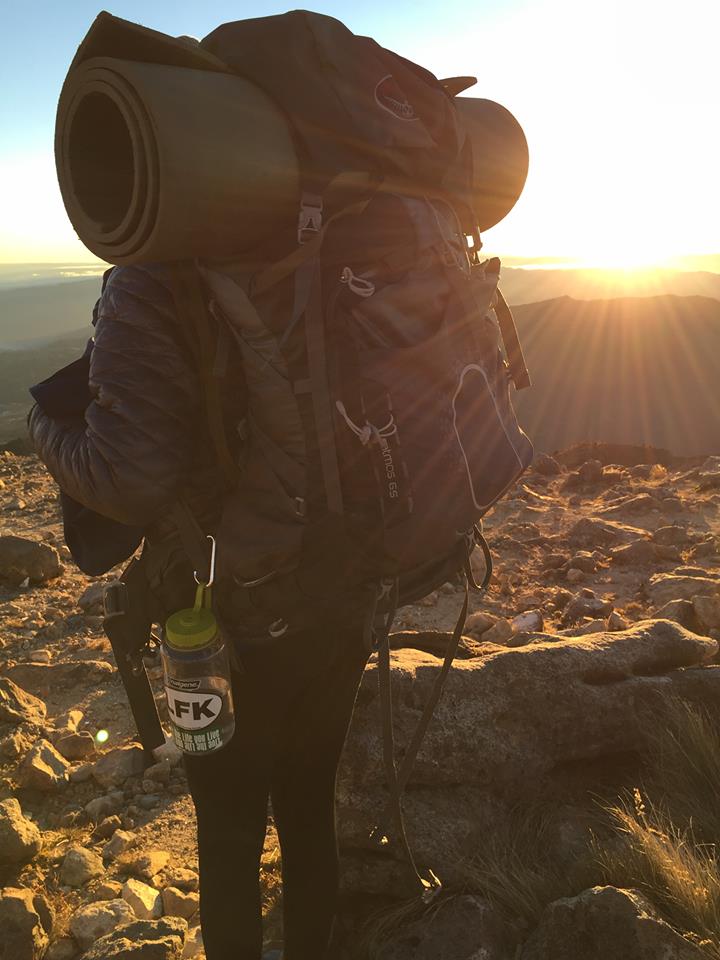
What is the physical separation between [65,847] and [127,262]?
2434 mm

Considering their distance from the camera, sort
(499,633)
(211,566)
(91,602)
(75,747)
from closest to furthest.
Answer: (211,566)
(75,747)
(499,633)
(91,602)

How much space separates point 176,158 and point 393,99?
0.51 meters

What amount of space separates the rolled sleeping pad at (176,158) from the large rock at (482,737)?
6.21 ft

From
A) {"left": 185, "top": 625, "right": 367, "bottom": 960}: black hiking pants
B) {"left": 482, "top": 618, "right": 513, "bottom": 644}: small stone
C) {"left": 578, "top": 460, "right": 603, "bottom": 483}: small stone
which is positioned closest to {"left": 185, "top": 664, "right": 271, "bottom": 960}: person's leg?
{"left": 185, "top": 625, "right": 367, "bottom": 960}: black hiking pants

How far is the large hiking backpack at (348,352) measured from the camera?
4.43 ft

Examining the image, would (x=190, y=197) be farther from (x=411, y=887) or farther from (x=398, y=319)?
(x=411, y=887)

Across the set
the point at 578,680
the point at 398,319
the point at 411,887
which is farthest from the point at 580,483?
the point at 398,319

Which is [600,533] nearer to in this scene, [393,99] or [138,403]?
[393,99]

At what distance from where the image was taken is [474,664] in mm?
2854

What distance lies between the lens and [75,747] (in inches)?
138

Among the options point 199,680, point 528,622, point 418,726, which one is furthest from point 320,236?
point 528,622

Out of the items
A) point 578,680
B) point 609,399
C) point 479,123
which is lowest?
point 609,399

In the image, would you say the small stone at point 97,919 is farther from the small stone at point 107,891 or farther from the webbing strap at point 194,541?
the webbing strap at point 194,541

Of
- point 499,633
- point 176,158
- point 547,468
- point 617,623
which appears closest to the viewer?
point 176,158
